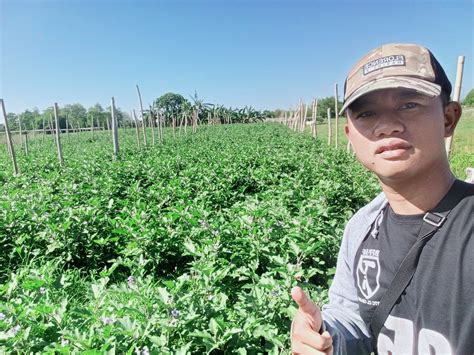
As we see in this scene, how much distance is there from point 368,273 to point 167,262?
2.67 meters

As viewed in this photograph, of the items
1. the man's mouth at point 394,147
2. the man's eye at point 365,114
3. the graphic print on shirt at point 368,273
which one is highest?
the man's eye at point 365,114

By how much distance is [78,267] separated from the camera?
4.02 m

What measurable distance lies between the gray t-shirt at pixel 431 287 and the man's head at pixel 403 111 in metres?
0.21

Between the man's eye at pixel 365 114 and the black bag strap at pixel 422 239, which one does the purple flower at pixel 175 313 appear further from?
the man's eye at pixel 365 114

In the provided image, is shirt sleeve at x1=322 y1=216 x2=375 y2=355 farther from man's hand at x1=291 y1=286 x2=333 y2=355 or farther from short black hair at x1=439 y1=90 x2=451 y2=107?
short black hair at x1=439 y1=90 x2=451 y2=107

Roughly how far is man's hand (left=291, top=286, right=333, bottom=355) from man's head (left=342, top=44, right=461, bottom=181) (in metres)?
0.52

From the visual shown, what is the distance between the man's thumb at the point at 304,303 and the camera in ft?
3.37

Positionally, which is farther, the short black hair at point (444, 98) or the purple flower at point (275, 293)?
the purple flower at point (275, 293)

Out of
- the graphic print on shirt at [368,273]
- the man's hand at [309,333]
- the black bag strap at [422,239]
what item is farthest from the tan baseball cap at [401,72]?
the man's hand at [309,333]

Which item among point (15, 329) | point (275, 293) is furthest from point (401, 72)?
point (15, 329)

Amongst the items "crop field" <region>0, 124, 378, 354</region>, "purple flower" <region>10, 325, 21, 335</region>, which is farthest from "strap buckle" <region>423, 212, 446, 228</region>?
"purple flower" <region>10, 325, 21, 335</region>

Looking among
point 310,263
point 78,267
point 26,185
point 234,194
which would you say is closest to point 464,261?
point 310,263

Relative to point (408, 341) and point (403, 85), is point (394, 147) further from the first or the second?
point (408, 341)

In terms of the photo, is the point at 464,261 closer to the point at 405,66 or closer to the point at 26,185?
the point at 405,66
